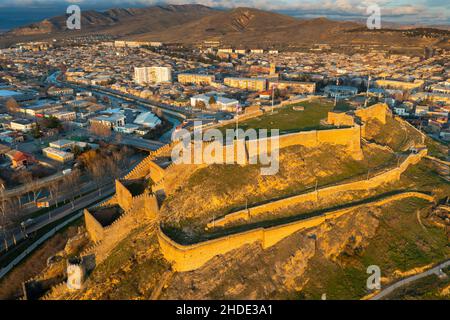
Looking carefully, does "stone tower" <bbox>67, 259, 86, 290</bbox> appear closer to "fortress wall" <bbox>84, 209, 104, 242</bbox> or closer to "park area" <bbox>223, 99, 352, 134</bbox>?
"fortress wall" <bbox>84, 209, 104, 242</bbox>

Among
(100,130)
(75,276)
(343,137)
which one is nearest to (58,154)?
(100,130)

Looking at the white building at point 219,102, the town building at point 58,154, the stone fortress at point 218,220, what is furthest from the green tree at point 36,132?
the stone fortress at point 218,220

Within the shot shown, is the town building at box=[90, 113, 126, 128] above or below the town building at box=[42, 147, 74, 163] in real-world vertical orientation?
above

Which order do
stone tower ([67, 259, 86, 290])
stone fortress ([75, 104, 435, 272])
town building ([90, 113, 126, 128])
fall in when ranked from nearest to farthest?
stone fortress ([75, 104, 435, 272]) < stone tower ([67, 259, 86, 290]) < town building ([90, 113, 126, 128])

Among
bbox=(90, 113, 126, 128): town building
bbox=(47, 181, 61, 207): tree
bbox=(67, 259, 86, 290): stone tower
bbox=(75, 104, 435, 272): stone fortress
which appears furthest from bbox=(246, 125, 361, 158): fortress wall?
bbox=(90, 113, 126, 128): town building

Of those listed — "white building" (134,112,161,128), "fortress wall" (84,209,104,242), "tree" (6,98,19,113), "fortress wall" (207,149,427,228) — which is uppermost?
"tree" (6,98,19,113)

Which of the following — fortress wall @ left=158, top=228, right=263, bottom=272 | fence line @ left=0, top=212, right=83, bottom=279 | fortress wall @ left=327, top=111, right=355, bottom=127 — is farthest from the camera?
fortress wall @ left=327, top=111, right=355, bottom=127

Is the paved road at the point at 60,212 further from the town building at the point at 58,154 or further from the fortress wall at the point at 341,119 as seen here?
the fortress wall at the point at 341,119
